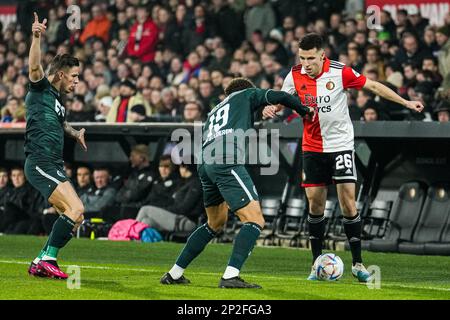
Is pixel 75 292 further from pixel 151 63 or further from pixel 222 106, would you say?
pixel 151 63

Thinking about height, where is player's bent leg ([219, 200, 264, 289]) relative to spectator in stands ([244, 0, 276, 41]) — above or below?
below

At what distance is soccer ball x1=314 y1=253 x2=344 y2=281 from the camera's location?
1140 cm

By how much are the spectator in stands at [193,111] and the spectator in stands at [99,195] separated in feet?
7.39

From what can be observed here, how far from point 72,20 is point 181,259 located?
53.8 feet

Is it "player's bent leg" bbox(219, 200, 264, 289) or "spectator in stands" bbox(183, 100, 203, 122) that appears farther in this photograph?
"spectator in stands" bbox(183, 100, 203, 122)

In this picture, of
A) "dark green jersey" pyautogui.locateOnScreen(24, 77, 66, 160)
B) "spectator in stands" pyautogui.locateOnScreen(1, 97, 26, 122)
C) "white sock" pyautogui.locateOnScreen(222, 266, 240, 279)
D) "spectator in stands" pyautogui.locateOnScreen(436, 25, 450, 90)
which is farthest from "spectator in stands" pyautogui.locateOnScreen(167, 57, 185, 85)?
"white sock" pyautogui.locateOnScreen(222, 266, 240, 279)

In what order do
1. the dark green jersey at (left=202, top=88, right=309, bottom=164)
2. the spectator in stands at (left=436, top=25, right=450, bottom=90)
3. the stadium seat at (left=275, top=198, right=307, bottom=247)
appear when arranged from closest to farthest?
1. the dark green jersey at (left=202, top=88, right=309, bottom=164)
2. the spectator in stands at (left=436, top=25, right=450, bottom=90)
3. the stadium seat at (left=275, top=198, right=307, bottom=247)

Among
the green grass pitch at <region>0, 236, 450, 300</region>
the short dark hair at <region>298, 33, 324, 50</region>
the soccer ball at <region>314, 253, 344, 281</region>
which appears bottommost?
the green grass pitch at <region>0, 236, 450, 300</region>

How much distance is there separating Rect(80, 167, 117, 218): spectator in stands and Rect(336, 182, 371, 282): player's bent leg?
8782 millimetres

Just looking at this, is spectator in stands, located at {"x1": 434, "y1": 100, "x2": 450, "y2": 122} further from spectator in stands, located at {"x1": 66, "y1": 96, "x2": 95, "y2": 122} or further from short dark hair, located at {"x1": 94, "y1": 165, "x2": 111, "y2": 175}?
spectator in stands, located at {"x1": 66, "y1": 96, "x2": 95, "y2": 122}

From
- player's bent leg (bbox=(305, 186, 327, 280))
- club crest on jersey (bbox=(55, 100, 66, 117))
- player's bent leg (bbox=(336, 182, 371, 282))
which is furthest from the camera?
player's bent leg (bbox=(305, 186, 327, 280))

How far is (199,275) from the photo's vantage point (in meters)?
12.2

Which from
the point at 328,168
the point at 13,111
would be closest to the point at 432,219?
the point at 328,168

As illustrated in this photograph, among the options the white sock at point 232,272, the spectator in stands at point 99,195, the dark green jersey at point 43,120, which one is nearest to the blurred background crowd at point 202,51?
the spectator in stands at point 99,195
